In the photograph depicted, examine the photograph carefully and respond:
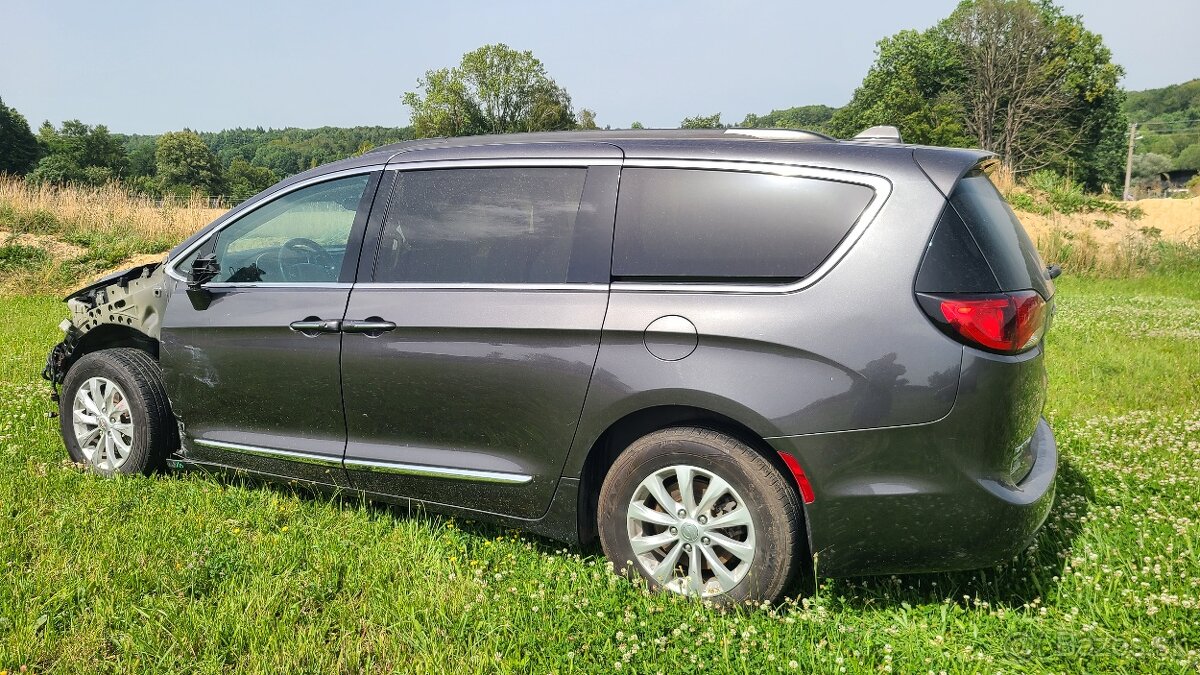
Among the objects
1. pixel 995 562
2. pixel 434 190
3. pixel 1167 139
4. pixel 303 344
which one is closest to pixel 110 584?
pixel 303 344

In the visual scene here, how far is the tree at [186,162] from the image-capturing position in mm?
87250

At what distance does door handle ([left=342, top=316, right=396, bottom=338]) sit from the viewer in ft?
11.7

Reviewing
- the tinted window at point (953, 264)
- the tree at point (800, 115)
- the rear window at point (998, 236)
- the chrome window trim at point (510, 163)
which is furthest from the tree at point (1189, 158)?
the chrome window trim at point (510, 163)

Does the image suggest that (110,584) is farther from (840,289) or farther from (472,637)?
(840,289)

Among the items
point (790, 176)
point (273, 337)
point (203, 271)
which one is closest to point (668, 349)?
point (790, 176)

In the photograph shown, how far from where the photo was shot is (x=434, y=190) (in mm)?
3721

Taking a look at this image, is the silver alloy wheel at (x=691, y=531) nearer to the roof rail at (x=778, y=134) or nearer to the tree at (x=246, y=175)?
the roof rail at (x=778, y=134)

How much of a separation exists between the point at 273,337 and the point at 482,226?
1180 mm

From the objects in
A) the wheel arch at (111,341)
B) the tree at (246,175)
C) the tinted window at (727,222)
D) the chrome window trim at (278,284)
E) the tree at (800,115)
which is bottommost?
the wheel arch at (111,341)

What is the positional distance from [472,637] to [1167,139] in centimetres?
12727

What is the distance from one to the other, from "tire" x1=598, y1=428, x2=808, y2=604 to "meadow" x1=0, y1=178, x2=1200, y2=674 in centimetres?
10

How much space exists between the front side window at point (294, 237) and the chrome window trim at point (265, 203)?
0.7 inches

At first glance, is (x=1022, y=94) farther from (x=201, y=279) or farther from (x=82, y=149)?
(x=82, y=149)

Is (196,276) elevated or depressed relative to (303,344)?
elevated
